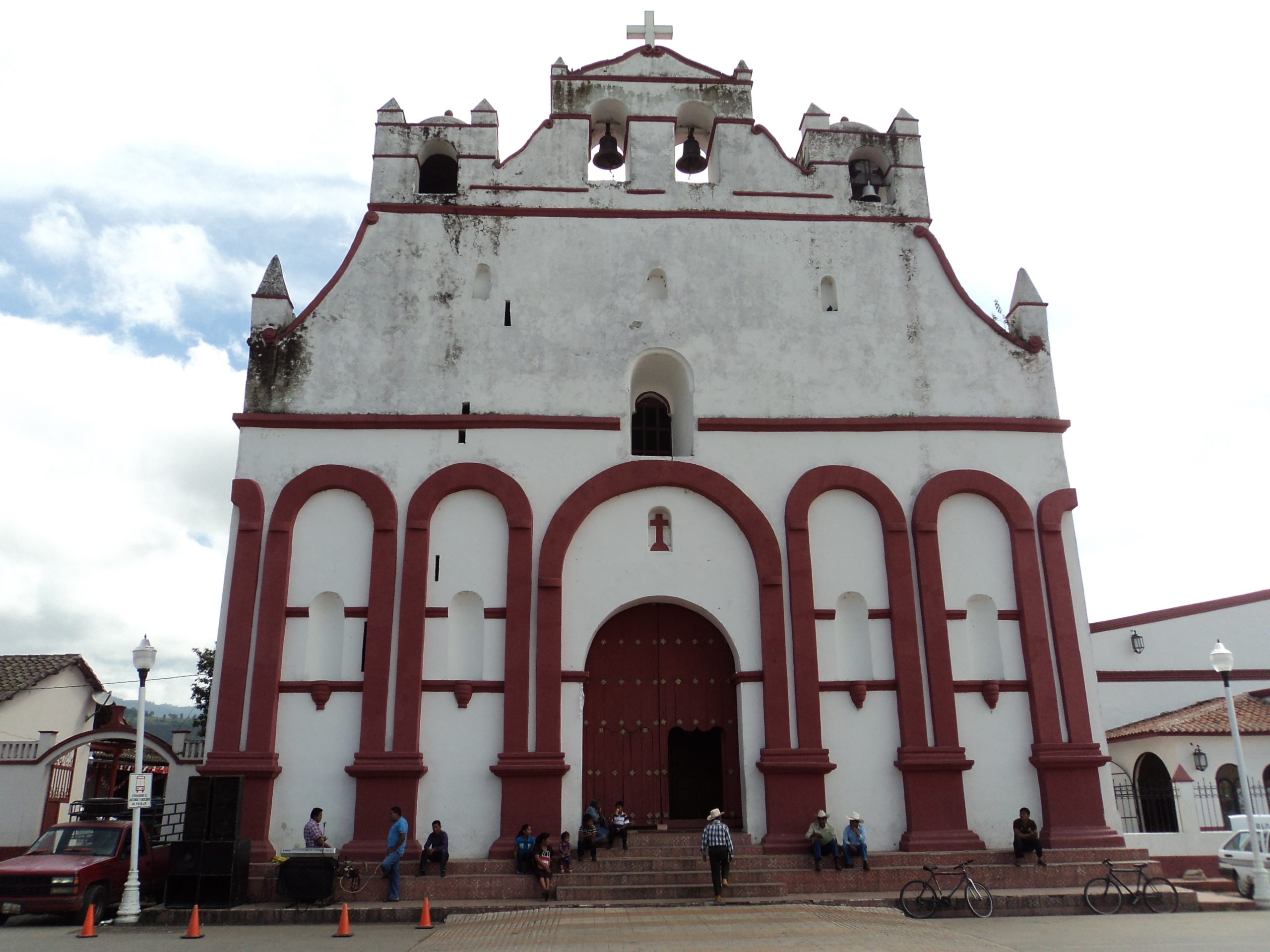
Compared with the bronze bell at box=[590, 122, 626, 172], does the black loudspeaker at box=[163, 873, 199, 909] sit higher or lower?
lower

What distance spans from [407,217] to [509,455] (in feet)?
17.2

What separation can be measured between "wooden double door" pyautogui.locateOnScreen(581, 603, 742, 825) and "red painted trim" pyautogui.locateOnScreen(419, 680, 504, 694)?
1596 mm

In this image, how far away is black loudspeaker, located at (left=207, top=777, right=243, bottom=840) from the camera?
1404 cm

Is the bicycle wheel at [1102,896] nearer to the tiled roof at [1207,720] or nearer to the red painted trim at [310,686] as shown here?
the tiled roof at [1207,720]

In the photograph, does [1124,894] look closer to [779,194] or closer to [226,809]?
[226,809]

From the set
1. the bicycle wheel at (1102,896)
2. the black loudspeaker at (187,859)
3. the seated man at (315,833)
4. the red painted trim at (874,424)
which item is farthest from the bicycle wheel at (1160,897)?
the black loudspeaker at (187,859)

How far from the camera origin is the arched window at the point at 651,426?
19.0m

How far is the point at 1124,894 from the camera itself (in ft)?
45.9

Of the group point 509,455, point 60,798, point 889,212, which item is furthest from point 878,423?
point 60,798

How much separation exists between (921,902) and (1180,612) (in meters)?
12.4

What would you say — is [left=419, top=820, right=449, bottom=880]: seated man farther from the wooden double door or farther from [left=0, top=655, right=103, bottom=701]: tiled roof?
[left=0, top=655, right=103, bottom=701]: tiled roof

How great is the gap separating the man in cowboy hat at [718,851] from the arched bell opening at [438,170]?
12914 millimetres

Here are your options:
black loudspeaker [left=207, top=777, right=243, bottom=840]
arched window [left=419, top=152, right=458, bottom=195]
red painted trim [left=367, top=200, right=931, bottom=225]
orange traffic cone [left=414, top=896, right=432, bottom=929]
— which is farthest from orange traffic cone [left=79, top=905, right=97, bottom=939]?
arched window [left=419, top=152, right=458, bottom=195]

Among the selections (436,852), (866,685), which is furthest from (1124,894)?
(436,852)
